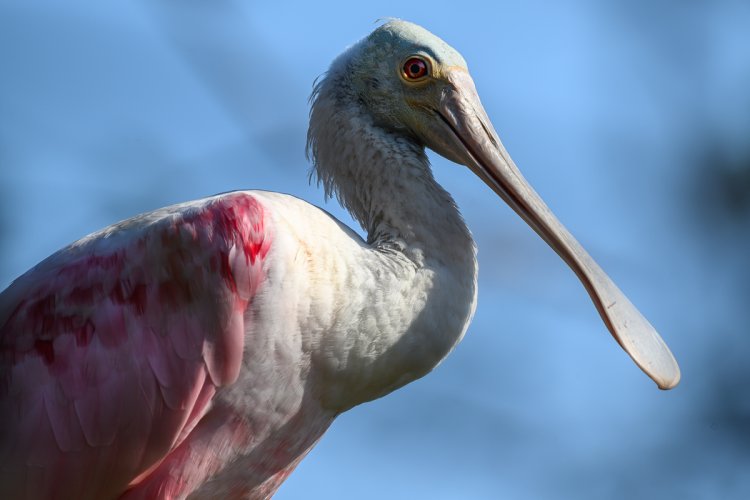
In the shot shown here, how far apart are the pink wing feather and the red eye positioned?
126 centimetres

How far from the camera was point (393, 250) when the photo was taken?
21.8ft

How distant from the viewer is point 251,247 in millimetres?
6285

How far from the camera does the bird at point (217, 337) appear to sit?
247 inches

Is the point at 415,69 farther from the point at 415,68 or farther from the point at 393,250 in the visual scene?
the point at 393,250

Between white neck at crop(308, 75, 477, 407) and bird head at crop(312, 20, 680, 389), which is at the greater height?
bird head at crop(312, 20, 680, 389)

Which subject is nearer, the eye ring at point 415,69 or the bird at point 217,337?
the bird at point 217,337

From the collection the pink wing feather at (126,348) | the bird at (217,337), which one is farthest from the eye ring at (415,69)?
the pink wing feather at (126,348)

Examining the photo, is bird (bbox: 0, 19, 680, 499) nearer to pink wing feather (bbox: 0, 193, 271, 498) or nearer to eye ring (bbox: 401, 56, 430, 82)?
pink wing feather (bbox: 0, 193, 271, 498)

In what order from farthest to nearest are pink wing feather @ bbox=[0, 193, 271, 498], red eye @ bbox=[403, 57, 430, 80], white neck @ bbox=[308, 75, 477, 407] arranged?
red eye @ bbox=[403, 57, 430, 80] < white neck @ bbox=[308, 75, 477, 407] < pink wing feather @ bbox=[0, 193, 271, 498]

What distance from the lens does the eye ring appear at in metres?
7.21

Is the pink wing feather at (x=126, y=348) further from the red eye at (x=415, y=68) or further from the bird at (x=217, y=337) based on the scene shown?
the red eye at (x=415, y=68)

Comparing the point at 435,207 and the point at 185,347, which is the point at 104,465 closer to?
the point at 185,347

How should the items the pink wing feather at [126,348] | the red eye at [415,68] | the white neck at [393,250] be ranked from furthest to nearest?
the red eye at [415,68]
the white neck at [393,250]
the pink wing feather at [126,348]

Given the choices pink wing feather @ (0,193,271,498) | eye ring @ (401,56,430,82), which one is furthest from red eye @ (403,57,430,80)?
pink wing feather @ (0,193,271,498)
